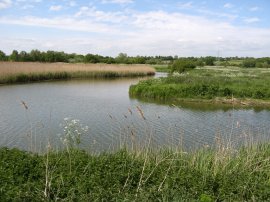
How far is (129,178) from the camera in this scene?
6.50 meters

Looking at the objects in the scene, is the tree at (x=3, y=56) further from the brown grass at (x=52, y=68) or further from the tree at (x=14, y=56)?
the brown grass at (x=52, y=68)

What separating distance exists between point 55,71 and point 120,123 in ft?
86.9

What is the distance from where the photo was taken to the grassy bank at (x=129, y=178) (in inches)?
217

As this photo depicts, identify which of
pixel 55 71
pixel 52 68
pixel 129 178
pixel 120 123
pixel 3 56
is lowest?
pixel 120 123

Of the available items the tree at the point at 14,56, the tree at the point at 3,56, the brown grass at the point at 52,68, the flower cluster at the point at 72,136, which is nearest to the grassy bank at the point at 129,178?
the flower cluster at the point at 72,136

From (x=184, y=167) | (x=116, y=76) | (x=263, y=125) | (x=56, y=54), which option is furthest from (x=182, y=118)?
(x=56, y=54)

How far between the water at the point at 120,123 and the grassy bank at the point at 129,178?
73 cm

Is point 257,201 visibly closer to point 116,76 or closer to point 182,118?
point 182,118

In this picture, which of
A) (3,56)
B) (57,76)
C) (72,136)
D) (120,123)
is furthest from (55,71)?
(72,136)

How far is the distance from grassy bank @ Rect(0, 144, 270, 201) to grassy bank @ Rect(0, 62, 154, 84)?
25.5 meters

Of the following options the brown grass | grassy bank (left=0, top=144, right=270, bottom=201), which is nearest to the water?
grassy bank (left=0, top=144, right=270, bottom=201)

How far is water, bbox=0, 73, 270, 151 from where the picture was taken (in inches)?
420

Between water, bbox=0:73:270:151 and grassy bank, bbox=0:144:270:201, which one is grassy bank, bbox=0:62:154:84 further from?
grassy bank, bbox=0:144:270:201

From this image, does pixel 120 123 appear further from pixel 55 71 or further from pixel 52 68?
pixel 52 68
